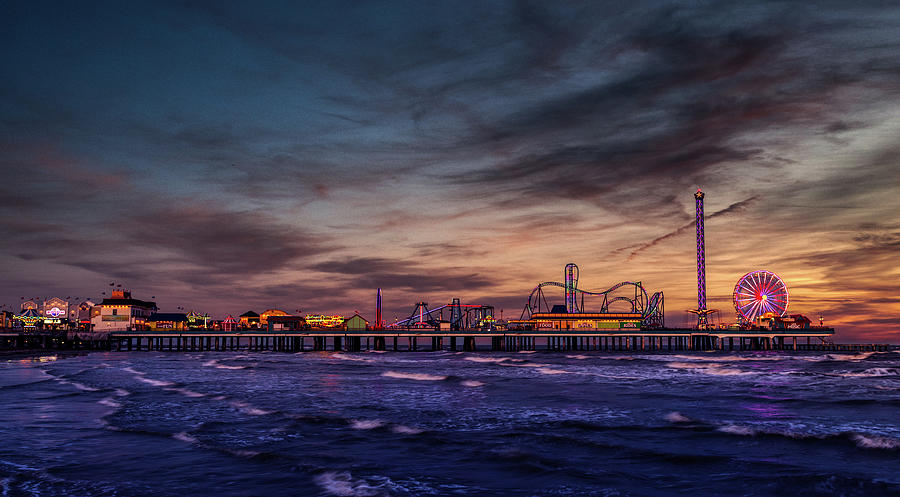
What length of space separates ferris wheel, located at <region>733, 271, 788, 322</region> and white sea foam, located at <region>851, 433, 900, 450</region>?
142 m

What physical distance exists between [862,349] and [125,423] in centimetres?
17266

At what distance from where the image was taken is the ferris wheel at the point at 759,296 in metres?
152

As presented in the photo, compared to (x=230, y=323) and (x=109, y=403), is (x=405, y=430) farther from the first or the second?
(x=230, y=323)

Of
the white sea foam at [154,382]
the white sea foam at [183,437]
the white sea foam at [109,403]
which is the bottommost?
the white sea foam at [154,382]

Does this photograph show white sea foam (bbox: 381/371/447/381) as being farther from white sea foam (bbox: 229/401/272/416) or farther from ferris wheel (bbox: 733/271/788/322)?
ferris wheel (bbox: 733/271/788/322)

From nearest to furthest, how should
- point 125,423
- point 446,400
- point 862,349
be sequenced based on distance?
point 125,423 < point 446,400 < point 862,349

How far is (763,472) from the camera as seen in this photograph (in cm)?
1925

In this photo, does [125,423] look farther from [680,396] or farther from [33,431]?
[680,396]

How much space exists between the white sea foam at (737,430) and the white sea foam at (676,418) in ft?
6.84

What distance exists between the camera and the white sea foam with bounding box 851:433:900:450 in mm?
→ 23195

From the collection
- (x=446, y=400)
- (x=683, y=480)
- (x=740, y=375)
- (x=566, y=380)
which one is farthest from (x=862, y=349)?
(x=683, y=480)

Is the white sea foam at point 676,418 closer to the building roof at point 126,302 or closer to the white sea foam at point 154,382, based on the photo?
the white sea foam at point 154,382

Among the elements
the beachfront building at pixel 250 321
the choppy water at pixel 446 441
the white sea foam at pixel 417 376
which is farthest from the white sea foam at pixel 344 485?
the beachfront building at pixel 250 321

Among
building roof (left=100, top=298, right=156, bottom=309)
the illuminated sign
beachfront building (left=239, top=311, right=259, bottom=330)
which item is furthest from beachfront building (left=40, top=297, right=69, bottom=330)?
the illuminated sign
